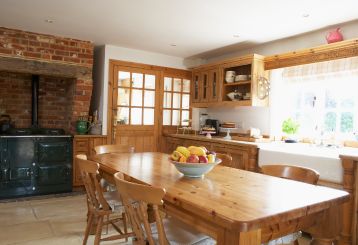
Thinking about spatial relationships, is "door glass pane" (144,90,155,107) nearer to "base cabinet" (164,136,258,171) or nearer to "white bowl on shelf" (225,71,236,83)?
"base cabinet" (164,136,258,171)

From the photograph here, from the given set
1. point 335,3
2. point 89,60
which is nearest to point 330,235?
point 335,3

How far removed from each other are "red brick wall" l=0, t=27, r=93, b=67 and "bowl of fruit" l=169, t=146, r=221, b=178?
120 inches

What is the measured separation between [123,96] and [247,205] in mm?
3621

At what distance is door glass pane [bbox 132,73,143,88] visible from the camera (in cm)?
470

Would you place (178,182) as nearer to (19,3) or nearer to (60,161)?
(19,3)

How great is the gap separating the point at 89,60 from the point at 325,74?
3252mm

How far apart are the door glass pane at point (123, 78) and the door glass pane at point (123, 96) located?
0.08 meters

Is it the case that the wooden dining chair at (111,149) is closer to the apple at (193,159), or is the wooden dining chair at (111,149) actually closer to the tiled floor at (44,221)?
the tiled floor at (44,221)

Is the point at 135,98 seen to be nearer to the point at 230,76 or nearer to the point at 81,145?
the point at 81,145

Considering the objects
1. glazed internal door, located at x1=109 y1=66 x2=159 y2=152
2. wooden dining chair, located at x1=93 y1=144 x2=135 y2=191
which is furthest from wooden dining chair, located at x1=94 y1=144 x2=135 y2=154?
glazed internal door, located at x1=109 y1=66 x2=159 y2=152

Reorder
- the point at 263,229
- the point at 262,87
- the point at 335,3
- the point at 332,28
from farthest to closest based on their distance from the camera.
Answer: the point at 262,87 < the point at 332,28 < the point at 335,3 < the point at 263,229

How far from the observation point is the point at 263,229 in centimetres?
127

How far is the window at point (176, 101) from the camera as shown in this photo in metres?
5.08

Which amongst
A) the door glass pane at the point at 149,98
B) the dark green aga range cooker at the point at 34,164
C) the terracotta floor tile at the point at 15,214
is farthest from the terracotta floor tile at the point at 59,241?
the door glass pane at the point at 149,98
